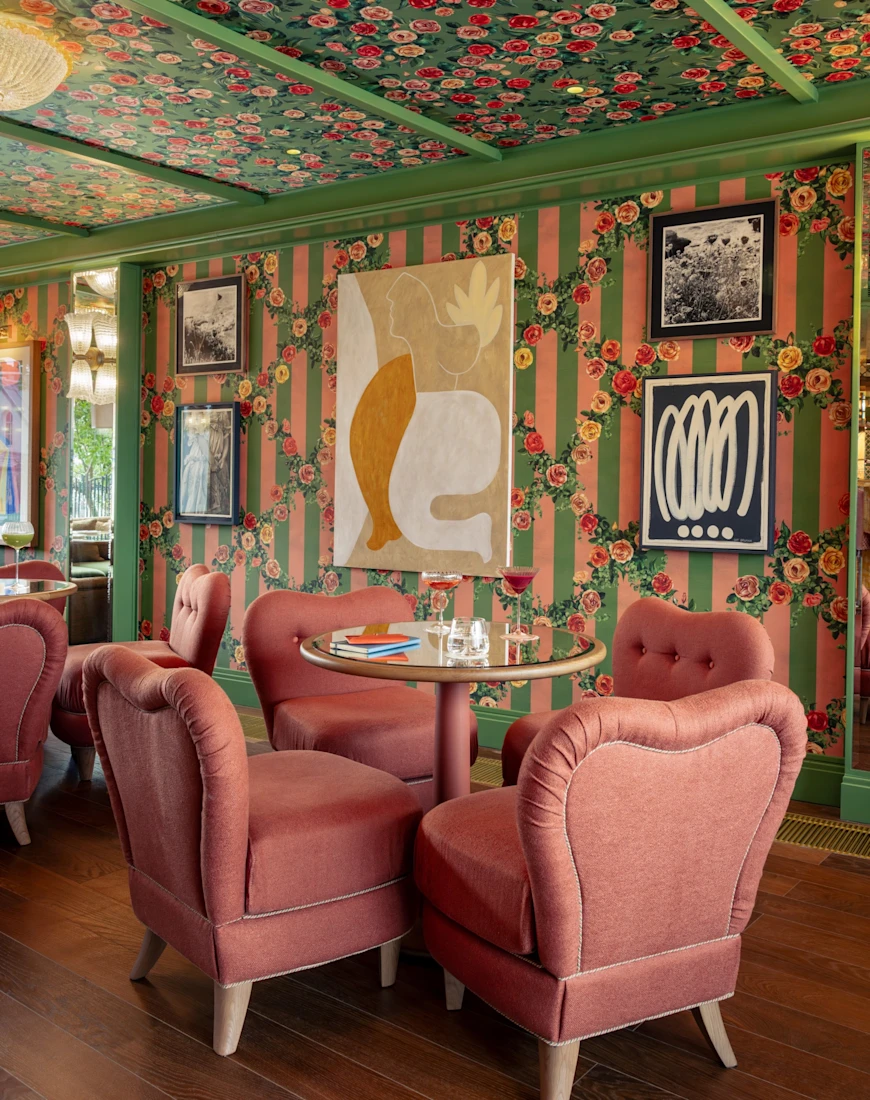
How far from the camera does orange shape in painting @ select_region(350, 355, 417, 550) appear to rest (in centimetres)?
511

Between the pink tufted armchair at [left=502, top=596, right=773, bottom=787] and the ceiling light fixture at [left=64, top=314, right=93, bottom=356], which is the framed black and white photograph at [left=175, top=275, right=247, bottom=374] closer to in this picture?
the ceiling light fixture at [left=64, top=314, right=93, bottom=356]

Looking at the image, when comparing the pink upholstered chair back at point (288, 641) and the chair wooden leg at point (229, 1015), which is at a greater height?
the pink upholstered chair back at point (288, 641)

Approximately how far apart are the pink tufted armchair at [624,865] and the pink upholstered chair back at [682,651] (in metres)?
1.01

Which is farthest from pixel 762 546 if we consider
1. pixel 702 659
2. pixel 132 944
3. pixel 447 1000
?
pixel 132 944

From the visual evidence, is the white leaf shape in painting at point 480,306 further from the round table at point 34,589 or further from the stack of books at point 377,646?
the stack of books at point 377,646

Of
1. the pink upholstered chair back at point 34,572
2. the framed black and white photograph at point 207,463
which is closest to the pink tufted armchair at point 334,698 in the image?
the pink upholstered chair back at point 34,572

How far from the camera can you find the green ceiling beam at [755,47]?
3045 mm

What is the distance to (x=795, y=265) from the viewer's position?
4.06 metres

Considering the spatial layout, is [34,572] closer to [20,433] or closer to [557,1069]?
[20,433]

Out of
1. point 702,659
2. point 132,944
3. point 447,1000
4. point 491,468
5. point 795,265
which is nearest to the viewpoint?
point 447,1000

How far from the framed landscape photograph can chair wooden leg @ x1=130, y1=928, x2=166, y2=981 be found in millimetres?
5108

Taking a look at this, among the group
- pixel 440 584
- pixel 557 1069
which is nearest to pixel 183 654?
pixel 440 584

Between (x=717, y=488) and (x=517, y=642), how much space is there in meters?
1.76

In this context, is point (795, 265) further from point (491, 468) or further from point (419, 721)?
point (419, 721)
